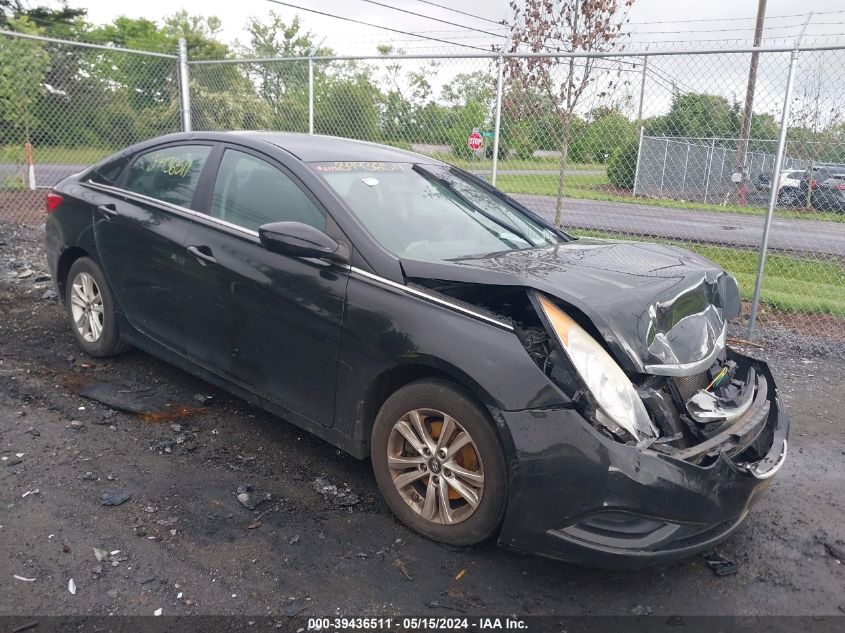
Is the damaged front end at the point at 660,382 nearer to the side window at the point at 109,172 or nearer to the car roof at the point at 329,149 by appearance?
the car roof at the point at 329,149

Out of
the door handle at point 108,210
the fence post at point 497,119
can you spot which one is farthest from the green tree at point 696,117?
the door handle at point 108,210

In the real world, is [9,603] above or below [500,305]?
below

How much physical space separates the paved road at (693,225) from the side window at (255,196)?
4125 mm

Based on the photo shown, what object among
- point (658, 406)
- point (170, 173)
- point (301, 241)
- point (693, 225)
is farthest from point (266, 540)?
point (693, 225)

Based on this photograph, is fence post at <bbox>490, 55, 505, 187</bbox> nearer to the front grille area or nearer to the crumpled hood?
the crumpled hood

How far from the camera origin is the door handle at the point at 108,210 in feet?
14.9

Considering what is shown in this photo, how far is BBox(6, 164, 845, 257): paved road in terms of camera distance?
23.5 feet

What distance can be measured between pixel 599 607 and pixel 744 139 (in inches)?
293

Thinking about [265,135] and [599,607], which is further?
[265,135]

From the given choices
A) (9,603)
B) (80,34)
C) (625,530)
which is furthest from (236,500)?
(80,34)

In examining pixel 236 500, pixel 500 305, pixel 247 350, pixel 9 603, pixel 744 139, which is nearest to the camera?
pixel 9 603

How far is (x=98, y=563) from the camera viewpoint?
2.82 meters

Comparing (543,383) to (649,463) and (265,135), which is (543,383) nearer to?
(649,463)

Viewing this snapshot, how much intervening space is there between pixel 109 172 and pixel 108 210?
1.38 ft
